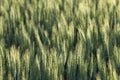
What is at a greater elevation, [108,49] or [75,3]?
[75,3]

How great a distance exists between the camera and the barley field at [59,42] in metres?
1.23

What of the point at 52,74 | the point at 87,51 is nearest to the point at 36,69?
the point at 52,74

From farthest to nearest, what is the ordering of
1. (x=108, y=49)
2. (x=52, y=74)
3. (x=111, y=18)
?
(x=111, y=18)
(x=108, y=49)
(x=52, y=74)

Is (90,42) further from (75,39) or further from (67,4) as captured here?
(67,4)

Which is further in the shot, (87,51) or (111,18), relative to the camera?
(111,18)

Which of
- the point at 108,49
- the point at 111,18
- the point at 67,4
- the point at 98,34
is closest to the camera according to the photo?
the point at 108,49

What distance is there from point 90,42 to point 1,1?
1010mm

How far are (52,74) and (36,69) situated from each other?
91 mm

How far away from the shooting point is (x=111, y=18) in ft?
5.95

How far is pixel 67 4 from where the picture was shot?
2133 mm

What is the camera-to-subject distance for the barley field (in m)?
1.23

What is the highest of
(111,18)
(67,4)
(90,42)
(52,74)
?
(67,4)

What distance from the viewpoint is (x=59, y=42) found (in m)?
1.46

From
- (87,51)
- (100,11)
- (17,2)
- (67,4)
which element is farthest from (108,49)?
(17,2)
